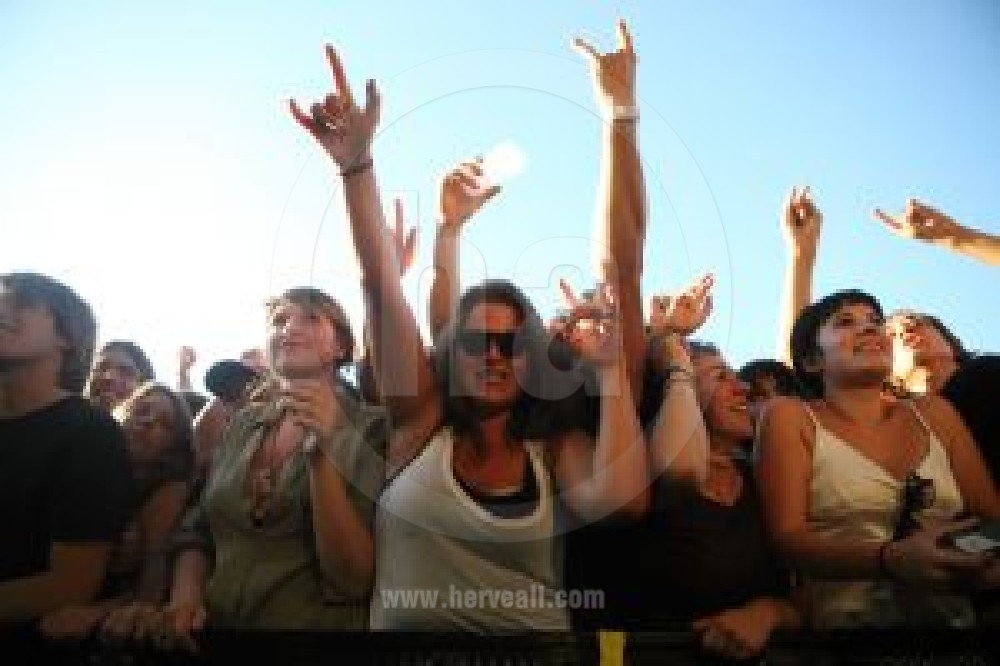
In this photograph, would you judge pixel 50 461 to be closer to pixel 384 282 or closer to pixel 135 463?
pixel 135 463

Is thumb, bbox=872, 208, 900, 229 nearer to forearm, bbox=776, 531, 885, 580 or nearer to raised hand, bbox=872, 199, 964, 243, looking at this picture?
raised hand, bbox=872, 199, 964, 243

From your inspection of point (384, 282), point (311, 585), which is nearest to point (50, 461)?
point (311, 585)

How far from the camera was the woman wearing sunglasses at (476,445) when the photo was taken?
2689mm

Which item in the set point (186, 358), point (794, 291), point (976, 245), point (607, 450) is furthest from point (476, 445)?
point (186, 358)

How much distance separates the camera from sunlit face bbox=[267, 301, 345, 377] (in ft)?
10.8

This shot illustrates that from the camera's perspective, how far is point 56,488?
2863mm

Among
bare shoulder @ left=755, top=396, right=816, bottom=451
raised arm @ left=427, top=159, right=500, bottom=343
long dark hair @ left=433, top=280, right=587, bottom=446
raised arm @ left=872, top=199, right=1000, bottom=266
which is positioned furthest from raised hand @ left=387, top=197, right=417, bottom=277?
raised arm @ left=872, top=199, right=1000, bottom=266

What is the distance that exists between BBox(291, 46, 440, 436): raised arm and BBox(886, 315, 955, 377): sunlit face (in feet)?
8.62

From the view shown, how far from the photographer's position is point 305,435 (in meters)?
3.03

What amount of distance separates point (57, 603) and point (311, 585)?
75 centimetres

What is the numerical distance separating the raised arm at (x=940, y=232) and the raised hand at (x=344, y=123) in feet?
10.2

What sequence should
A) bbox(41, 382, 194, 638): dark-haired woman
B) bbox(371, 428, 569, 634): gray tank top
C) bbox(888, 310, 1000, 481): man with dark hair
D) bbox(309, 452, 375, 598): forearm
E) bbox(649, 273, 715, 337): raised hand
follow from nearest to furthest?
bbox(371, 428, 569, 634): gray tank top < bbox(309, 452, 375, 598): forearm < bbox(41, 382, 194, 638): dark-haired woman < bbox(888, 310, 1000, 481): man with dark hair < bbox(649, 273, 715, 337): raised hand

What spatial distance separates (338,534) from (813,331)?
6.81 feet

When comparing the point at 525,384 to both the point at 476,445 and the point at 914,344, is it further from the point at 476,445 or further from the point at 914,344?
the point at 914,344
